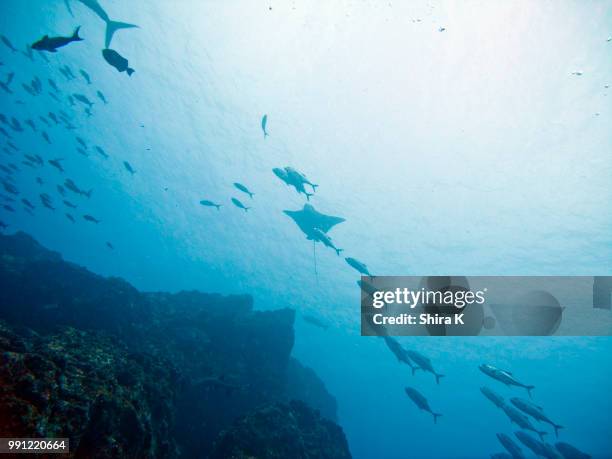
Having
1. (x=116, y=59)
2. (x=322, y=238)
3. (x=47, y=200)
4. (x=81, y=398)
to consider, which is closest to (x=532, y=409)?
(x=322, y=238)

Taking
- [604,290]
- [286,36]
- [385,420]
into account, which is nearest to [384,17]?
[286,36]

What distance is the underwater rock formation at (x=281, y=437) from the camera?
7602mm

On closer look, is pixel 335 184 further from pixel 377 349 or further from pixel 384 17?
pixel 377 349

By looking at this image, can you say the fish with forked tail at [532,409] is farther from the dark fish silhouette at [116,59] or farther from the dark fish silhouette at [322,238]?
the dark fish silhouette at [116,59]

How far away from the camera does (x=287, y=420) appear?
912cm

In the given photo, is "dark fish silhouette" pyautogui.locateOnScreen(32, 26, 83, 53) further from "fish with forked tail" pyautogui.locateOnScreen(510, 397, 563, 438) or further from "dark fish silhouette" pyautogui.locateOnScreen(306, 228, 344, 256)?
"fish with forked tail" pyautogui.locateOnScreen(510, 397, 563, 438)

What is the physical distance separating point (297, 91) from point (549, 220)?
1937cm

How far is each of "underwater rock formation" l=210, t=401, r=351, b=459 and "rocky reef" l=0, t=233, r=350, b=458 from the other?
Result: 0.11 feet

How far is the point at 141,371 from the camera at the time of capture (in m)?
7.04

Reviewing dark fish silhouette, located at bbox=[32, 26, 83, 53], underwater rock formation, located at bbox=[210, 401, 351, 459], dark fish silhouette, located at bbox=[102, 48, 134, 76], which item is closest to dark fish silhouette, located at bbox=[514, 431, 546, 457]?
underwater rock formation, located at bbox=[210, 401, 351, 459]

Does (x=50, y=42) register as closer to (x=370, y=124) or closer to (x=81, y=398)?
(x=81, y=398)

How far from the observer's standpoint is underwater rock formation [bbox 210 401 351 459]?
760 cm

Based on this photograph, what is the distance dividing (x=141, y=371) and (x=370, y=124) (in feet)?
60.7

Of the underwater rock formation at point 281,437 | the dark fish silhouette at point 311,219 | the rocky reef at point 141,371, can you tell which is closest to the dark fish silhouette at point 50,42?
the rocky reef at point 141,371
